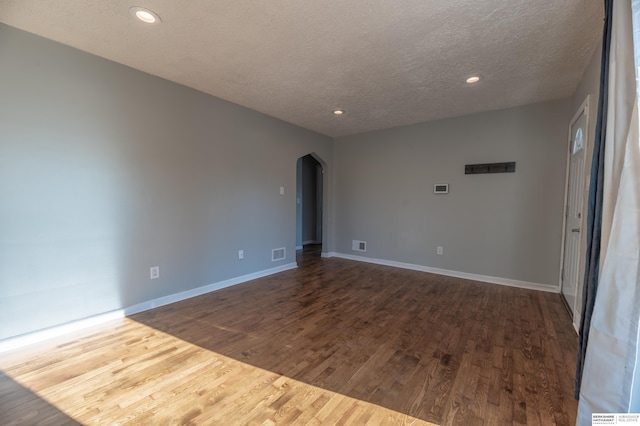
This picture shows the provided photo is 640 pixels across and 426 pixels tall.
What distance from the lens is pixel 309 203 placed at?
7105 mm

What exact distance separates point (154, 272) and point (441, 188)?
4247 millimetres

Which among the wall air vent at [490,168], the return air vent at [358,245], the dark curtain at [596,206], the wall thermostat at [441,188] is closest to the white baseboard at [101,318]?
the return air vent at [358,245]

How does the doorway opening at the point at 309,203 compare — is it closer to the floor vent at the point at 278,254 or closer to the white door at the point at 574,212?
the floor vent at the point at 278,254

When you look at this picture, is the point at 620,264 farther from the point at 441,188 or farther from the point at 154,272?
the point at 154,272

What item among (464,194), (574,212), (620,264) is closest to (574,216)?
(574,212)

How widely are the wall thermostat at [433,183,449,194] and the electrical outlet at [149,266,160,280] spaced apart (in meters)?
4.16

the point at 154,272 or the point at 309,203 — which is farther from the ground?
the point at 309,203

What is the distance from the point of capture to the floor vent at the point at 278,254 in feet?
14.2

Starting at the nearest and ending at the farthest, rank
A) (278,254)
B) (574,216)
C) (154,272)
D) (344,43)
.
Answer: (344,43) → (154,272) → (574,216) → (278,254)

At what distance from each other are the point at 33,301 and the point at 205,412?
6.29ft

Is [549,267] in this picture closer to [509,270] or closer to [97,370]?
[509,270]

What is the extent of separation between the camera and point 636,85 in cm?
119

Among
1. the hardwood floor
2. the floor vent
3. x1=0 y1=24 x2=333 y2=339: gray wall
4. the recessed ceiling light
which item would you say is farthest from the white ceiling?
the hardwood floor

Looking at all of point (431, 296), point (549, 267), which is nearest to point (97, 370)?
point (431, 296)
